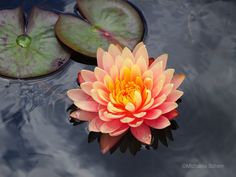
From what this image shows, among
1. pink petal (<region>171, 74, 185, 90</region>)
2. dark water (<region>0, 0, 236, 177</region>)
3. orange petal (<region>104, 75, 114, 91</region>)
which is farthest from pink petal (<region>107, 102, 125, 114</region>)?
pink petal (<region>171, 74, 185, 90</region>)

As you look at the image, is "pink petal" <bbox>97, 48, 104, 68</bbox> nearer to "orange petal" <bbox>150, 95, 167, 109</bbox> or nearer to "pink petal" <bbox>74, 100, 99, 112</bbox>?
"pink petal" <bbox>74, 100, 99, 112</bbox>

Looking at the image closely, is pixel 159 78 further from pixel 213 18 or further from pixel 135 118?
pixel 213 18

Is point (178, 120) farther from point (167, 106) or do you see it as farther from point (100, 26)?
point (100, 26)

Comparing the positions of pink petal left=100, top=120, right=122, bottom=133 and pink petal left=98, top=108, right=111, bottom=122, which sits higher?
pink petal left=98, top=108, right=111, bottom=122

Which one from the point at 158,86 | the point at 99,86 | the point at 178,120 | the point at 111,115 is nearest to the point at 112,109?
the point at 111,115

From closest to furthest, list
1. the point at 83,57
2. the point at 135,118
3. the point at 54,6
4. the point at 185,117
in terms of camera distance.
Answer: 1. the point at 135,118
2. the point at 185,117
3. the point at 83,57
4. the point at 54,6

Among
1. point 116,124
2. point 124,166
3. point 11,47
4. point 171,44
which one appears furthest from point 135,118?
point 11,47
